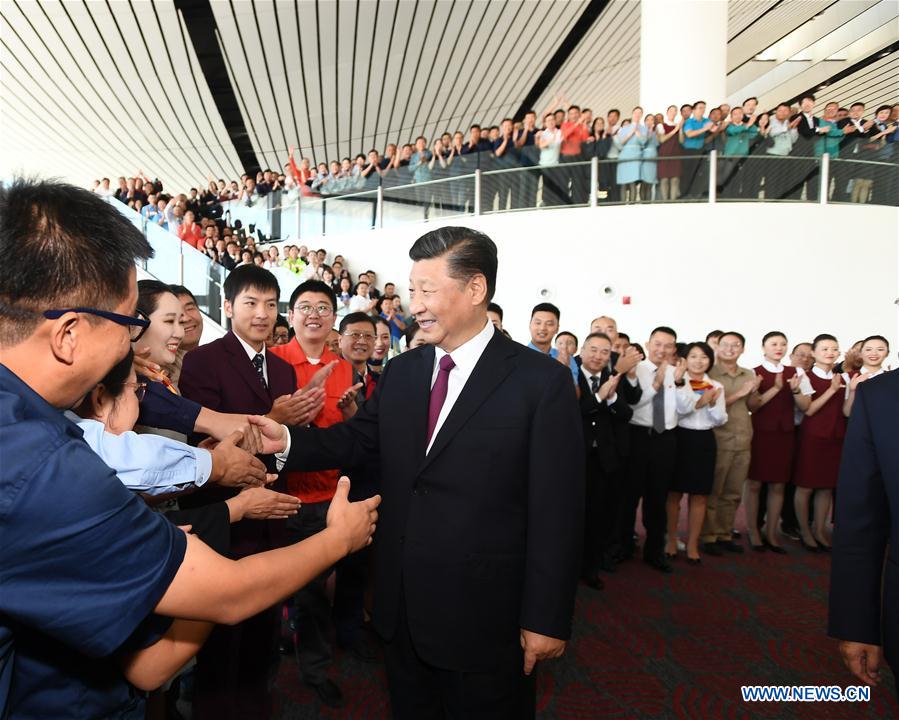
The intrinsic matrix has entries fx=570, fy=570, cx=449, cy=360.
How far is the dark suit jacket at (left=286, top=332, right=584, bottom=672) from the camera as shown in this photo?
4.94ft

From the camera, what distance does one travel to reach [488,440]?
1.53 m

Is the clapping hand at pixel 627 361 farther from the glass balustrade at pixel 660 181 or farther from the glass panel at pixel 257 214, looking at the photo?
the glass panel at pixel 257 214

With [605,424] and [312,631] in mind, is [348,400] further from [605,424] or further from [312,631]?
[605,424]

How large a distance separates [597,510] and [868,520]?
249 centimetres

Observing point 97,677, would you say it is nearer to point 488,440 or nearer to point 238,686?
point 488,440

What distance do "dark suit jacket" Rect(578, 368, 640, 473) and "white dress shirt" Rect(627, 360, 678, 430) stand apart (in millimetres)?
188

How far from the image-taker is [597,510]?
3.87 m

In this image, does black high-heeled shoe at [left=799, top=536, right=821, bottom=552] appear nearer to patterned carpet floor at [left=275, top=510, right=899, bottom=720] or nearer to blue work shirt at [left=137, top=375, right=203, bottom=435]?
patterned carpet floor at [left=275, top=510, right=899, bottom=720]

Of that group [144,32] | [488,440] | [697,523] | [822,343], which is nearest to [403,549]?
[488,440]

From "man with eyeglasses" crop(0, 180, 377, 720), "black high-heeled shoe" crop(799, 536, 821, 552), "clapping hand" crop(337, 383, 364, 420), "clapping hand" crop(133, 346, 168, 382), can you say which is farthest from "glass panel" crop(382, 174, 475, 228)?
"man with eyeglasses" crop(0, 180, 377, 720)

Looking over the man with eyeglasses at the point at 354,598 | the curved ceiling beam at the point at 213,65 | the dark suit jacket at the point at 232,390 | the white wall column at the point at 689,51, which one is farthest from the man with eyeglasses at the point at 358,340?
the curved ceiling beam at the point at 213,65

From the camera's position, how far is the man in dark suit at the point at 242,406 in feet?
6.64

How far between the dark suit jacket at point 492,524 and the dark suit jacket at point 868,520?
26.7 inches

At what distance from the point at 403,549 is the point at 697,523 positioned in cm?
344
